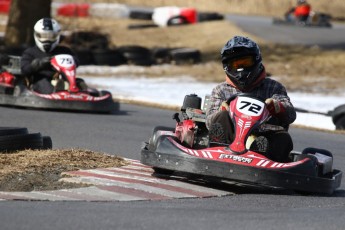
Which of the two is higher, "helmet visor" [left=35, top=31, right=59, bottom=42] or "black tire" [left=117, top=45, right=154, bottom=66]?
"helmet visor" [left=35, top=31, right=59, bottom=42]

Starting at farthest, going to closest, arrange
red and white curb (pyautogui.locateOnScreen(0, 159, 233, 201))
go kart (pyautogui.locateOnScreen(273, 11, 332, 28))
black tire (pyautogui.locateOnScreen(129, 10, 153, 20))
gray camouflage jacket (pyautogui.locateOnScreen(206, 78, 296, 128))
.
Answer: go kart (pyautogui.locateOnScreen(273, 11, 332, 28)) → black tire (pyautogui.locateOnScreen(129, 10, 153, 20)) → gray camouflage jacket (pyautogui.locateOnScreen(206, 78, 296, 128)) → red and white curb (pyautogui.locateOnScreen(0, 159, 233, 201))

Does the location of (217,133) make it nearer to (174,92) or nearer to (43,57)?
(43,57)

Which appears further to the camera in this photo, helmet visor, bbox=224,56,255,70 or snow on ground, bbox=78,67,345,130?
snow on ground, bbox=78,67,345,130

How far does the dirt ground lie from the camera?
7.01 metres

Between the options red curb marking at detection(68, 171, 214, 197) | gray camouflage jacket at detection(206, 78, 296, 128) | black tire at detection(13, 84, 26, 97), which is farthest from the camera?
black tire at detection(13, 84, 26, 97)

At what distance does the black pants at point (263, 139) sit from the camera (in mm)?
7348

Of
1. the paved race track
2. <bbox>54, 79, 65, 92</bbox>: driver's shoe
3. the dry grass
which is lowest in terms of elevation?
the dry grass

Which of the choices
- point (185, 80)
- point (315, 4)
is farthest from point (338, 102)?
point (315, 4)

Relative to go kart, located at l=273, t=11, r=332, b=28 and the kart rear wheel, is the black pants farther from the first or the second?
go kart, located at l=273, t=11, r=332, b=28

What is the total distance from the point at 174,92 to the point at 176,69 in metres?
4.38

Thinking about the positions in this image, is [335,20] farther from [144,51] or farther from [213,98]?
[213,98]

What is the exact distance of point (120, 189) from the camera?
658 centimetres

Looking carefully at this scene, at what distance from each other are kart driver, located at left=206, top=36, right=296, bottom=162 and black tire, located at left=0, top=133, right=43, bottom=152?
1.41 metres

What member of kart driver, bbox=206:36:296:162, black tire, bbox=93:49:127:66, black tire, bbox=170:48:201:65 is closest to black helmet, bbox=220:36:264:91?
kart driver, bbox=206:36:296:162
